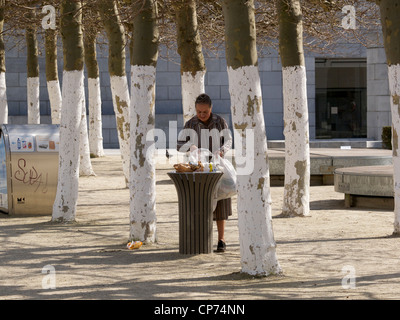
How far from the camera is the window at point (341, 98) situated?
37.7 m

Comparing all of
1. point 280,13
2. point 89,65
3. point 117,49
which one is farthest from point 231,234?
point 89,65

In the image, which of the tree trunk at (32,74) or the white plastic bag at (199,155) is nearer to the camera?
the white plastic bag at (199,155)

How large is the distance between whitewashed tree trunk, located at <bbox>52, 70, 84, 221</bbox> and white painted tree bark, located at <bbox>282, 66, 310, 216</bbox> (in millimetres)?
3163

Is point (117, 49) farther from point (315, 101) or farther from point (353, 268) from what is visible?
point (315, 101)

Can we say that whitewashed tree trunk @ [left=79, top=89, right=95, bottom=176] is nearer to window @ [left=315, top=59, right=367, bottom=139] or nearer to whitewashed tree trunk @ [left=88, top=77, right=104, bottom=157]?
whitewashed tree trunk @ [left=88, top=77, right=104, bottom=157]

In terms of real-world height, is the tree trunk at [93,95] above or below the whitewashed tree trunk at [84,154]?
above

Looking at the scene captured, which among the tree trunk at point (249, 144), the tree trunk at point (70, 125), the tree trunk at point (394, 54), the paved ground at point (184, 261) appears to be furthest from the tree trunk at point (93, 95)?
the tree trunk at point (249, 144)

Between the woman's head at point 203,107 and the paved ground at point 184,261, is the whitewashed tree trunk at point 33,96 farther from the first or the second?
the woman's head at point 203,107

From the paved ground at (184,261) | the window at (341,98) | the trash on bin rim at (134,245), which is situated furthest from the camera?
the window at (341,98)

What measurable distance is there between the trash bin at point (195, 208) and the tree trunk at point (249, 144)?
1.01m

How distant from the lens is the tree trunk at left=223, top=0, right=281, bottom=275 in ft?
25.9
